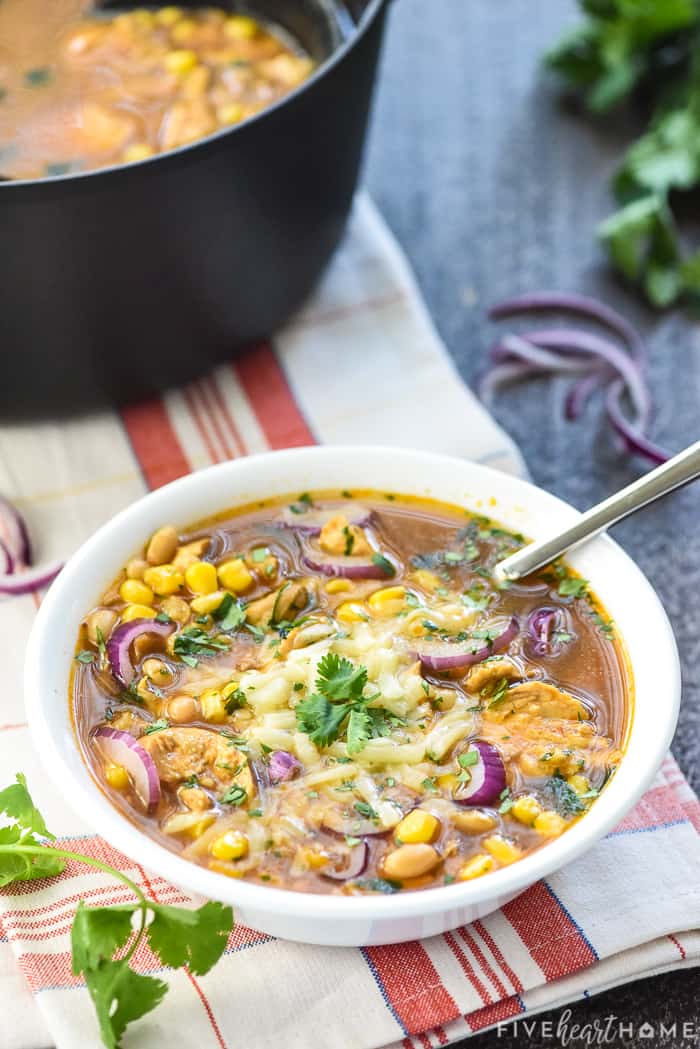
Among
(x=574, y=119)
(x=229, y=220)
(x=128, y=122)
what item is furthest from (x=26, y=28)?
(x=574, y=119)

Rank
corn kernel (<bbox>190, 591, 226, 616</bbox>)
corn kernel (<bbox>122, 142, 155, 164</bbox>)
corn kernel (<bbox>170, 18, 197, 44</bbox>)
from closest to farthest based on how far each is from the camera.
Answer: corn kernel (<bbox>190, 591, 226, 616</bbox>)
corn kernel (<bbox>122, 142, 155, 164</bbox>)
corn kernel (<bbox>170, 18, 197, 44</bbox>)

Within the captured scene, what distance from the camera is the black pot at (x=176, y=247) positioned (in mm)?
3293

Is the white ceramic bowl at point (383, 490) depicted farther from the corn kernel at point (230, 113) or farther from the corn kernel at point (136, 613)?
the corn kernel at point (230, 113)

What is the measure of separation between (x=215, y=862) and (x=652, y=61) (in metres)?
3.89

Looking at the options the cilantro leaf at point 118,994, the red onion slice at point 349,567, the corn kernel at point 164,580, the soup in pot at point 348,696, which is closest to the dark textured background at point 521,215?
the soup in pot at point 348,696

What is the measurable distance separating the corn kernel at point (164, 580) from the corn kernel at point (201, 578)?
2 cm

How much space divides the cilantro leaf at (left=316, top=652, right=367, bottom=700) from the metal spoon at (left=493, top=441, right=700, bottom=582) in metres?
0.53

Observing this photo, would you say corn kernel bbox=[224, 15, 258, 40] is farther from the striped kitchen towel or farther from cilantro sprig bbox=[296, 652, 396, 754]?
cilantro sprig bbox=[296, 652, 396, 754]

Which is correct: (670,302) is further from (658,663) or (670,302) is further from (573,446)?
(658,663)

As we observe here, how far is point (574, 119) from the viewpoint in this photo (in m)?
5.26

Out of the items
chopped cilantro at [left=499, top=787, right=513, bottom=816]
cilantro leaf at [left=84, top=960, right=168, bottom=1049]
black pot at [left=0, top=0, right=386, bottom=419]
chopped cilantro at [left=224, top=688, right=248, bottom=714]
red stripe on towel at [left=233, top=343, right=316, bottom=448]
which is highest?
black pot at [left=0, top=0, right=386, bottom=419]

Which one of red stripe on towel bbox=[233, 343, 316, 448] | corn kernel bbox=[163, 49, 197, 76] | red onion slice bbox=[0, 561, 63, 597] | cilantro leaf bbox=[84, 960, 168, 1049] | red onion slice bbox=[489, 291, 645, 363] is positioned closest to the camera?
cilantro leaf bbox=[84, 960, 168, 1049]

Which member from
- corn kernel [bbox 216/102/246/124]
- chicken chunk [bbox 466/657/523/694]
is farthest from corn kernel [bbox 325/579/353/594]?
corn kernel [bbox 216/102/246/124]

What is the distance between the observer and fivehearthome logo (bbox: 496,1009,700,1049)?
9.28 feet
